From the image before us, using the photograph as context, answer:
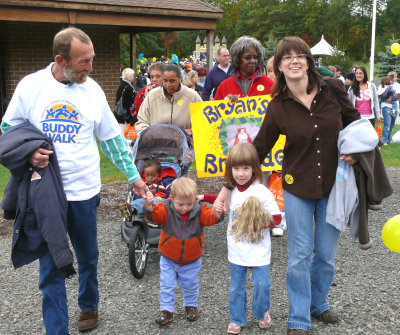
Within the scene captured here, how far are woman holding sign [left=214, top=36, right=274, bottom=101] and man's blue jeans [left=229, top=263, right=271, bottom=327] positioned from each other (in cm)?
239

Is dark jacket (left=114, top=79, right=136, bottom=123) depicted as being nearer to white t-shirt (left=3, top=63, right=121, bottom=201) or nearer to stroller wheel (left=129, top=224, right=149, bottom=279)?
stroller wheel (left=129, top=224, right=149, bottom=279)

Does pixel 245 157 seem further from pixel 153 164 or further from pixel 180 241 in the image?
pixel 153 164

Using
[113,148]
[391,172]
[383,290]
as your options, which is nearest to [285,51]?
[113,148]

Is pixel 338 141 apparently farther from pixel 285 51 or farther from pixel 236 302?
pixel 236 302

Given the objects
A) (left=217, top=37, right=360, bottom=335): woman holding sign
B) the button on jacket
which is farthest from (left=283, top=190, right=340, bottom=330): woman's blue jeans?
the button on jacket

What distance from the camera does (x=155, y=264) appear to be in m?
5.20

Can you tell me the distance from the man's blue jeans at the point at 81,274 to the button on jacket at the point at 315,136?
4.88ft

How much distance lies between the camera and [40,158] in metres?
3.05

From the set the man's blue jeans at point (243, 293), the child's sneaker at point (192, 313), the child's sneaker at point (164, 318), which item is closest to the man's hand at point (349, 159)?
the man's blue jeans at point (243, 293)

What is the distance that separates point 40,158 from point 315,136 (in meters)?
1.86

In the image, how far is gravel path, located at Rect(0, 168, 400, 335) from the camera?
388 centimetres

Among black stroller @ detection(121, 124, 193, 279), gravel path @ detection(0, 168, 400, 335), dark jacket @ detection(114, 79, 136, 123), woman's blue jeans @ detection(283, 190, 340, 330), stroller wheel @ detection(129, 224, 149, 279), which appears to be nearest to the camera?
woman's blue jeans @ detection(283, 190, 340, 330)

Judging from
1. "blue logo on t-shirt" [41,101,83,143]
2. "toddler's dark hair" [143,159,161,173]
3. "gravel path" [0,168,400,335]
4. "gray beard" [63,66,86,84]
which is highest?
"gray beard" [63,66,86,84]

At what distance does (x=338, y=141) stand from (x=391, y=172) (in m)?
6.82
